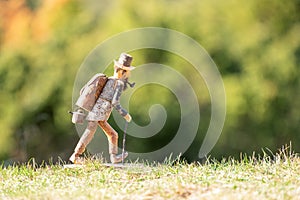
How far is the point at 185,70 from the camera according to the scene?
1287 cm

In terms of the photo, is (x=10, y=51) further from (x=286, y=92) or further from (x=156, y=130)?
(x=286, y=92)

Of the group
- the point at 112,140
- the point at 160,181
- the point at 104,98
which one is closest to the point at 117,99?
the point at 104,98

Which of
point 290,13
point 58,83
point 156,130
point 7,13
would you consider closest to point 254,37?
point 290,13

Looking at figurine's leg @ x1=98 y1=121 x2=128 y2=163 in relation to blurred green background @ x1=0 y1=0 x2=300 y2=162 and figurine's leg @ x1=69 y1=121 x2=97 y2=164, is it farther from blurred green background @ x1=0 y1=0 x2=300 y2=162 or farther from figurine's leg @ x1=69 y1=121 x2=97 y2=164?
blurred green background @ x1=0 y1=0 x2=300 y2=162

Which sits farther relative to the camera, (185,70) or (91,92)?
(185,70)

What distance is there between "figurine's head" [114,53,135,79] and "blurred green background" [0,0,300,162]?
6379 millimetres

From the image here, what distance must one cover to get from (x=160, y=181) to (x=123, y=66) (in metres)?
1.24

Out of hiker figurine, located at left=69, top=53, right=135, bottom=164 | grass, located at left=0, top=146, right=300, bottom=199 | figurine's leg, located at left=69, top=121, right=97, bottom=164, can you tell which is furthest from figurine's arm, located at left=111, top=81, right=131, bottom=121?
grass, located at left=0, top=146, right=300, bottom=199

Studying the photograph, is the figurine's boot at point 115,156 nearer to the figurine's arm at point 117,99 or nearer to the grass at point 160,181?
the grass at point 160,181

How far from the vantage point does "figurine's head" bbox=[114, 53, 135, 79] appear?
226 inches

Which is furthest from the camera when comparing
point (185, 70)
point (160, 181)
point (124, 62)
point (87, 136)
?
point (185, 70)

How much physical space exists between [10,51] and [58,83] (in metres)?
1.57

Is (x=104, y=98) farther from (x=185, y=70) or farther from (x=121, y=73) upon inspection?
(x=185, y=70)

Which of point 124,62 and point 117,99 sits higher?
point 124,62
